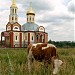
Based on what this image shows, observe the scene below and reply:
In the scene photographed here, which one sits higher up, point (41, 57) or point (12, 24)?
point (12, 24)

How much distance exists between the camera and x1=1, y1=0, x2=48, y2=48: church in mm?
58656

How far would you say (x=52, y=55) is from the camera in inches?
309

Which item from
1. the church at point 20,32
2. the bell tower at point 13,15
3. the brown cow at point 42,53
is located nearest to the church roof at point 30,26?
the church at point 20,32

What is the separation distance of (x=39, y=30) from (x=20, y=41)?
5.64 m

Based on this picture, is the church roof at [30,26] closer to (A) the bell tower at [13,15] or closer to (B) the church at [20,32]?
(B) the church at [20,32]

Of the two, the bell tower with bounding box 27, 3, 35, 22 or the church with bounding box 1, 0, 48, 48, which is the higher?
the bell tower with bounding box 27, 3, 35, 22

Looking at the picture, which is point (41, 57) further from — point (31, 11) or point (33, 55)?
point (31, 11)

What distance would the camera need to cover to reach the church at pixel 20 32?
5866 cm

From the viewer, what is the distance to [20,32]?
60219 millimetres

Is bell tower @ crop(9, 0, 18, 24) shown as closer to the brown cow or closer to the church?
the church

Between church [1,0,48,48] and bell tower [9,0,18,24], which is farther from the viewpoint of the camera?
bell tower [9,0,18,24]

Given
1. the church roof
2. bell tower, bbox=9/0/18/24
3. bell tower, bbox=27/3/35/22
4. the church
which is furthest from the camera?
bell tower, bbox=27/3/35/22

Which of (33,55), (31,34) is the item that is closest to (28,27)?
(31,34)

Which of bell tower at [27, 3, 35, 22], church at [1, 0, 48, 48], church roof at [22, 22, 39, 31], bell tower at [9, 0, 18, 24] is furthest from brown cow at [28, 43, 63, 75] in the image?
bell tower at [27, 3, 35, 22]
